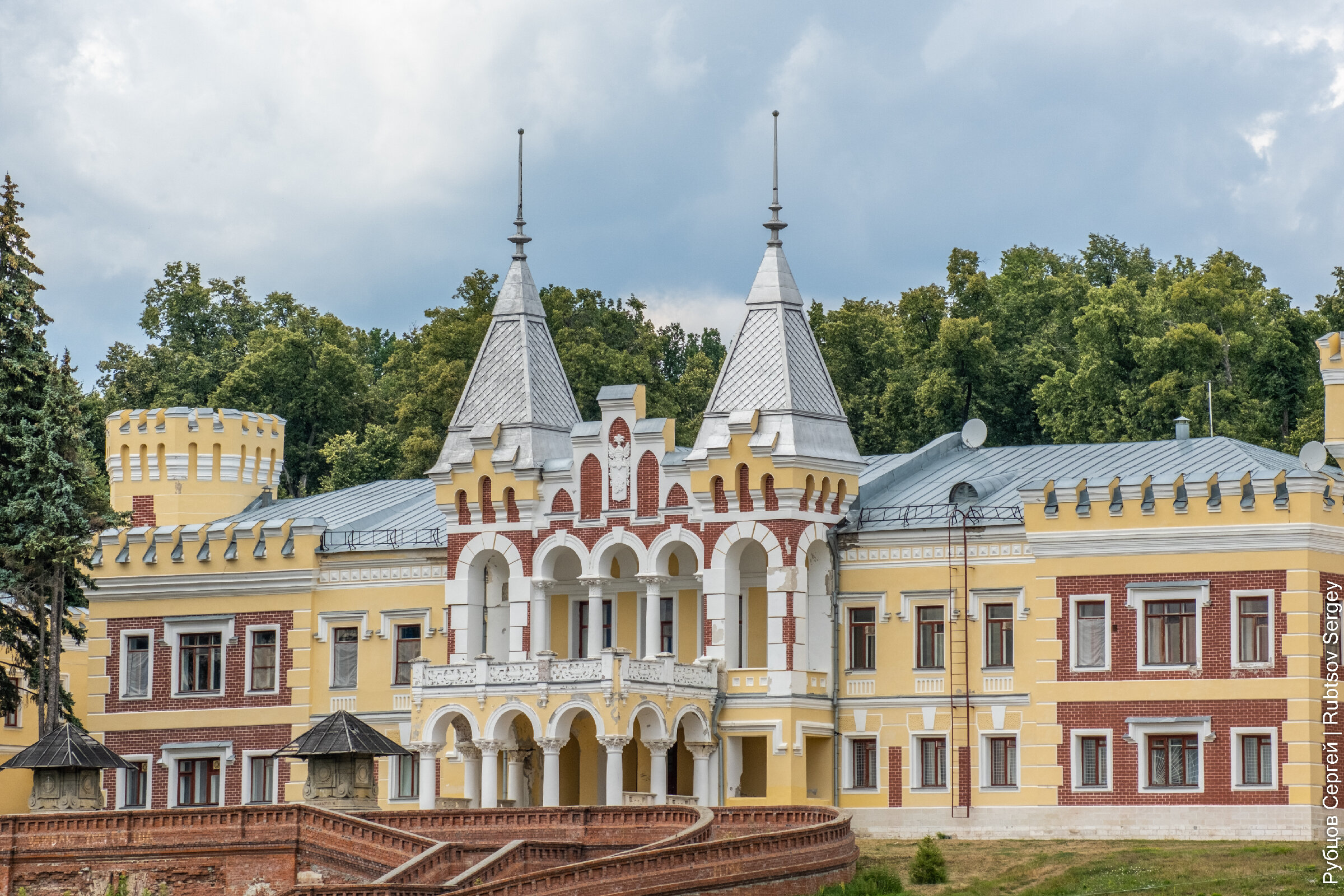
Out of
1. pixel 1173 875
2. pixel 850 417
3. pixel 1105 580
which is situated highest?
pixel 850 417

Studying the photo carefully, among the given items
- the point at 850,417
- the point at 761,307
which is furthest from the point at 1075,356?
the point at 761,307

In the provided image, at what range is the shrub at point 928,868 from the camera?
51.2 meters

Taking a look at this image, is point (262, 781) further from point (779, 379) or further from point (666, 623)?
point (779, 379)

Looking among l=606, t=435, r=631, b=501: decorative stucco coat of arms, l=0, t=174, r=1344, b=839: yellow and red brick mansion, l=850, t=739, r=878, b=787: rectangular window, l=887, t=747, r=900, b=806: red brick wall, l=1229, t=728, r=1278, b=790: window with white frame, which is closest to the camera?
l=1229, t=728, r=1278, b=790: window with white frame

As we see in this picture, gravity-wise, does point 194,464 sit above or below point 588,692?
above

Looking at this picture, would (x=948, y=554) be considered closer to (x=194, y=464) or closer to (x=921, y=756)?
(x=921, y=756)

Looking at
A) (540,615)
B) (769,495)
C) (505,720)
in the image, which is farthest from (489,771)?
(769,495)

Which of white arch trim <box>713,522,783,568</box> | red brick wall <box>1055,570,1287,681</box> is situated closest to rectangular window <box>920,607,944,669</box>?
red brick wall <box>1055,570,1287,681</box>

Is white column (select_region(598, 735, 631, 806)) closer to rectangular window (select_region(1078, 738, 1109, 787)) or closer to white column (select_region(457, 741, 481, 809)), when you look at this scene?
white column (select_region(457, 741, 481, 809))

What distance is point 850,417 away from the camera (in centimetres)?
8350

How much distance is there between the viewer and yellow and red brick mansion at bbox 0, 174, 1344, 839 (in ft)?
185

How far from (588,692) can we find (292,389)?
38.5 meters

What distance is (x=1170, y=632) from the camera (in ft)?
187

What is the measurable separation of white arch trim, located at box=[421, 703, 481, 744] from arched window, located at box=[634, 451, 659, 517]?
5966 mm
